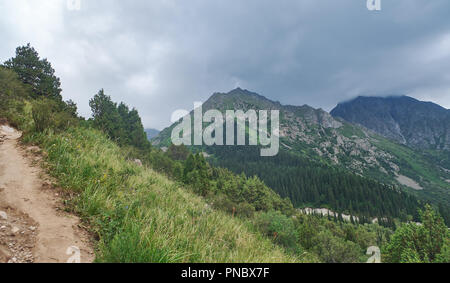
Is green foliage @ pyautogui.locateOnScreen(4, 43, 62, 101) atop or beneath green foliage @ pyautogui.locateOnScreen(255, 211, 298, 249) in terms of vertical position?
atop

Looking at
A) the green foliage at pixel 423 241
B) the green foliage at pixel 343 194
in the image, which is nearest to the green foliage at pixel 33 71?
the green foliage at pixel 423 241

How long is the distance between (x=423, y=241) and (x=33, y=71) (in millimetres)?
65496

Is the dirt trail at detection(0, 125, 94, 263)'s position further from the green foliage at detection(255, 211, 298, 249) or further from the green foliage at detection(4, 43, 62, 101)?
the green foliage at detection(4, 43, 62, 101)

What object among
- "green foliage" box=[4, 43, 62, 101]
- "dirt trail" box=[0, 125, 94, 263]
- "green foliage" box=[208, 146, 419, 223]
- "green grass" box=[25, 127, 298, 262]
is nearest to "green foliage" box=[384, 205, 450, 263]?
"green grass" box=[25, 127, 298, 262]

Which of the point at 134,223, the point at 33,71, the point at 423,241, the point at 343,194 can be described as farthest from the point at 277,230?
the point at 343,194

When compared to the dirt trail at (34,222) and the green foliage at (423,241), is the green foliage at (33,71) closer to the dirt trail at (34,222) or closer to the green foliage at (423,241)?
the dirt trail at (34,222)

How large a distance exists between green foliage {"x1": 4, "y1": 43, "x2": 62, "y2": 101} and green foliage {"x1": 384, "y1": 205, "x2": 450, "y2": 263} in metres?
57.3

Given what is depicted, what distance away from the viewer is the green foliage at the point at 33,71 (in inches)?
1153

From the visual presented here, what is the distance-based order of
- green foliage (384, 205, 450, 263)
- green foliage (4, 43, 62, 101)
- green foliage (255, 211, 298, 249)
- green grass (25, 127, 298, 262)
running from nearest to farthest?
green grass (25, 127, 298, 262), green foliage (255, 211, 298, 249), green foliage (384, 205, 450, 263), green foliage (4, 43, 62, 101)

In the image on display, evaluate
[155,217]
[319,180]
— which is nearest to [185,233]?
[155,217]

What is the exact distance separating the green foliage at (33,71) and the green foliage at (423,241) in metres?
57.3

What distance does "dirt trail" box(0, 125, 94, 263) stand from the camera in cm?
275
